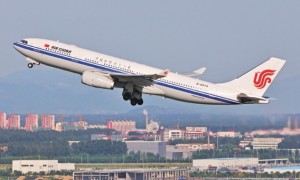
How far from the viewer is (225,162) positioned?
190 m

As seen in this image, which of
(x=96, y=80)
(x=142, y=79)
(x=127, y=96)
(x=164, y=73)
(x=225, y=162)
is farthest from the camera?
(x=225, y=162)

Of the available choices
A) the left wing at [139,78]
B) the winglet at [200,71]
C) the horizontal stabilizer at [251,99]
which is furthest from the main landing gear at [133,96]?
the horizontal stabilizer at [251,99]

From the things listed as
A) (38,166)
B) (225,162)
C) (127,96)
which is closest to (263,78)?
(127,96)

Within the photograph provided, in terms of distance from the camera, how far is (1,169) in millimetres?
182625

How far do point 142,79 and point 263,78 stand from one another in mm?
11468

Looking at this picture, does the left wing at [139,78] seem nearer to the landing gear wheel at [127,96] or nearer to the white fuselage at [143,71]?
the white fuselage at [143,71]

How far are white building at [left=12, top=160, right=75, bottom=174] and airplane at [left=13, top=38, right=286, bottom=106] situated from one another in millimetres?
76421

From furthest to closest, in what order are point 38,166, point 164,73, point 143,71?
point 38,166
point 143,71
point 164,73

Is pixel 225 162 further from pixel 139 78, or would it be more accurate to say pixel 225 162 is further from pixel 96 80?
pixel 96 80

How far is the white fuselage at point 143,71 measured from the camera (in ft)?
328

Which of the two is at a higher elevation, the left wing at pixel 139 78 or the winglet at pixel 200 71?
the winglet at pixel 200 71

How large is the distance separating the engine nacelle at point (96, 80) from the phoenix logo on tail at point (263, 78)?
43.8 feet

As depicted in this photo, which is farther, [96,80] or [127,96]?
[127,96]

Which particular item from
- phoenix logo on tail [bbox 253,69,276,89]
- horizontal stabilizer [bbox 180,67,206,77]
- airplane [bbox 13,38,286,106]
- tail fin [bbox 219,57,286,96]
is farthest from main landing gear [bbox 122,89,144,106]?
phoenix logo on tail [bbox 253,69,276,89]
